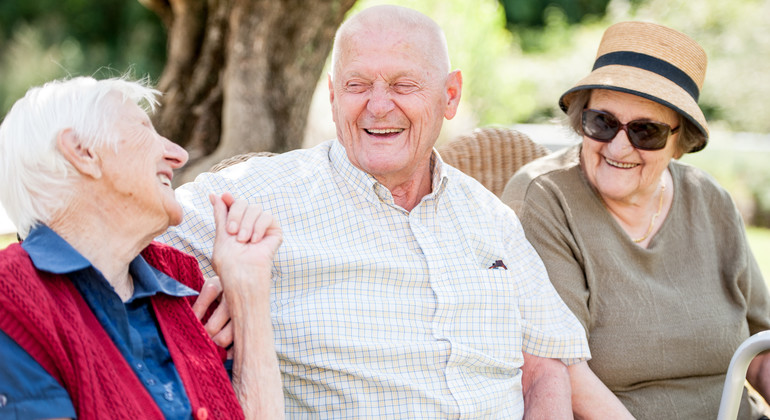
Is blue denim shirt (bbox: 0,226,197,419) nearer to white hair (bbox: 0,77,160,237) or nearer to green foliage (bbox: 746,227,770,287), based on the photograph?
white hair (bbox: 0,77,160,237)

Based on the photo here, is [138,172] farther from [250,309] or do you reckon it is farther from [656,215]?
[656,215]

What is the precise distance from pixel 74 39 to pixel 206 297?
18619 mm

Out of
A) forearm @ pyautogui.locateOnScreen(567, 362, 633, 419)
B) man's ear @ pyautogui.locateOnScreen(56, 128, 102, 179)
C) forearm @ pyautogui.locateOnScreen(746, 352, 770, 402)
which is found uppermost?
man's ear @ pyautogui.locateOnScreen(56, 128, 102, 179)

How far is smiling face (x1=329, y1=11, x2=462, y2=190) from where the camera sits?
2377 millimetres

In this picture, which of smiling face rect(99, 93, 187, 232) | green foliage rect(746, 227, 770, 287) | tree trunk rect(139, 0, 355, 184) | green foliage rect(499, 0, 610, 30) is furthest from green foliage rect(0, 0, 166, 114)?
smiling face rect(99, 93, 187, 232)

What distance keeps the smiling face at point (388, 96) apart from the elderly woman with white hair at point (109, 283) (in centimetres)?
61

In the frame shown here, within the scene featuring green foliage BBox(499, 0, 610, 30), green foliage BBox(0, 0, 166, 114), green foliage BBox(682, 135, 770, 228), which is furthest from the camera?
green foliage BBox(499, 0, 610, 30)

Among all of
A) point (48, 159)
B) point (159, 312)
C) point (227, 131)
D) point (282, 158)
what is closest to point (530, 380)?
point (282, 158)

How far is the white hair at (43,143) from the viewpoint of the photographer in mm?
1584

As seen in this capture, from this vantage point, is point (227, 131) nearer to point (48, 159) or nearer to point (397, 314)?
point (397, 314)

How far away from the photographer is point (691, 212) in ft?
9.76

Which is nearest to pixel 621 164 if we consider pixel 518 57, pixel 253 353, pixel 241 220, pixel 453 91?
pixel 453 91

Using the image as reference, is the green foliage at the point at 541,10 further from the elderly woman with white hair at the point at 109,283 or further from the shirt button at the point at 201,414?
the shirt button at the point at 201,414

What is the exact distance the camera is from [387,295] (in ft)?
7.43
